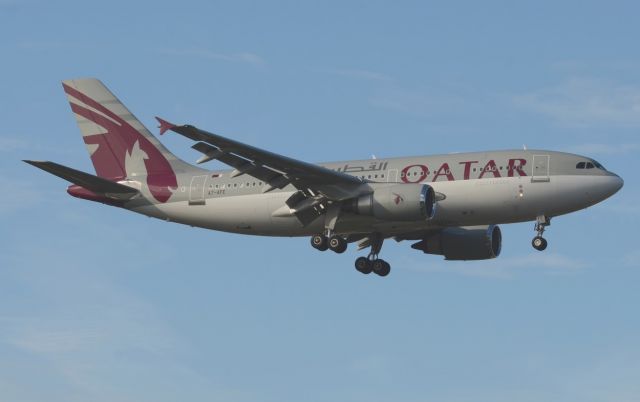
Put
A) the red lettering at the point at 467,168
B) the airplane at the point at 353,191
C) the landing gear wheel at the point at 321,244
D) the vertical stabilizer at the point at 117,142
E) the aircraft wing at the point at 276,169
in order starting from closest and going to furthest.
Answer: the aircraft wing at the point at 276,169, the airplane at the point at 353,191, the red lettering at the point at 467,168, the landing gear wheel at the point at 321,244, the vertical stabilizer at the point at 117,142

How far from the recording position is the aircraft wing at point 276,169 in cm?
5209

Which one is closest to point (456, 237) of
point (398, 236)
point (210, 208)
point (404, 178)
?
point (398, 236)

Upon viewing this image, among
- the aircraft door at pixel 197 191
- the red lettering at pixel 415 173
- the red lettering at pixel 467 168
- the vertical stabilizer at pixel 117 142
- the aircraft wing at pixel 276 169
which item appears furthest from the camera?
the vertical stabilizer at pixel 117 142

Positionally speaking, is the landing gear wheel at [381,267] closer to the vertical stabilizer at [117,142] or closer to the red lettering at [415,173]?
the red lettering at [415,173]

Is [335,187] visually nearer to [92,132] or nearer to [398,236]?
[398,236]

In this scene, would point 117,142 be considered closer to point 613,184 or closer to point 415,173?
point 415,173

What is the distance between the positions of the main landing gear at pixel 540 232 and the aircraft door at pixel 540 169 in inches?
59.9

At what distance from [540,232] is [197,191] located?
14.6 metres

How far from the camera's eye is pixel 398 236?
60875 millimetres

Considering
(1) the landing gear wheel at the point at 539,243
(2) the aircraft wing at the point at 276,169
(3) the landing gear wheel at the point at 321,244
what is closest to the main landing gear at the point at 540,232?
(1) the landing gear wheel at the point at 539,243

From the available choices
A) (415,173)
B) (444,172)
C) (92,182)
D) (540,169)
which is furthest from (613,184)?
(92,182)

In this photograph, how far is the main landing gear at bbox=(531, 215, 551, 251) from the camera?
55.2 m

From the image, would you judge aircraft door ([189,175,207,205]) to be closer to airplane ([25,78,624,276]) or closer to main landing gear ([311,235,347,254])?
airplane ([25,78,624,276])

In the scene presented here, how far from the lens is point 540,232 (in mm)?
55625
